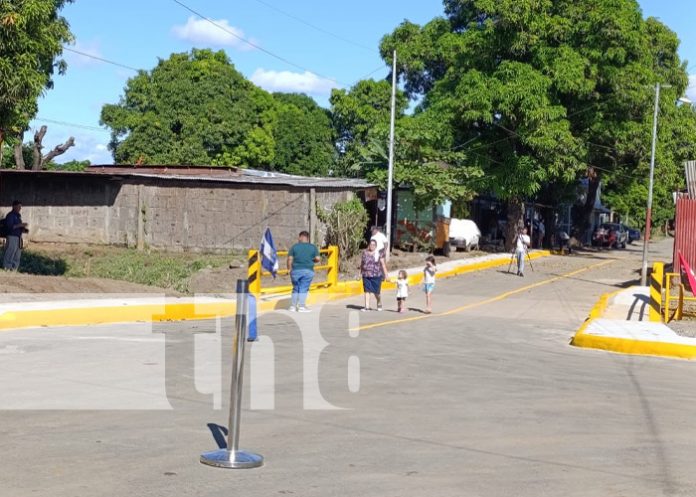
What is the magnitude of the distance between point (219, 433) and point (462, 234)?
115ft

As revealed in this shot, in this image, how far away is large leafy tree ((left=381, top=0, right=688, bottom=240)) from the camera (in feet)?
137

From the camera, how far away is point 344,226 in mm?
30781

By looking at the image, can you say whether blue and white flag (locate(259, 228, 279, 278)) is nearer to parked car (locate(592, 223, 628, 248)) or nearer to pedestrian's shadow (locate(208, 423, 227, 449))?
pedestrian's shadow (locate(208, 423, 227, 449))

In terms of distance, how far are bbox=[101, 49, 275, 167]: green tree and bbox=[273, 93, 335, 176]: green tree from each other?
4876mm

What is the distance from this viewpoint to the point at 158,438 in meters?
7.52

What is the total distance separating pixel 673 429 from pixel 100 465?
5258 mm

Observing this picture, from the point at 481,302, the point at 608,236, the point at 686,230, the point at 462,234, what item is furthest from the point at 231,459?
the point at 608,236

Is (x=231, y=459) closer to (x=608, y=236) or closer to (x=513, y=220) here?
(x=513, y=220)

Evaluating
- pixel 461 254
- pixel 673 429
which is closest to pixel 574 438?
pixel 673 429

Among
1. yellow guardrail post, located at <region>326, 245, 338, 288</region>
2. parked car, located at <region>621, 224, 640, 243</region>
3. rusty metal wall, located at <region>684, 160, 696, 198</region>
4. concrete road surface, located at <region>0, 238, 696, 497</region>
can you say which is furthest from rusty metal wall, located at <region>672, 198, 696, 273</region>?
parked car, located at <region>621, 224, 640, 243</region>

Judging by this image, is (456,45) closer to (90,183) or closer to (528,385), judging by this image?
(90,183)

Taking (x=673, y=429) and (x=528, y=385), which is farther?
(x=528, y=385)

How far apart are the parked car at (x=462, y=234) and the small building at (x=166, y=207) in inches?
334

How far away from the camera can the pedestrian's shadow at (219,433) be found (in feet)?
24.2
